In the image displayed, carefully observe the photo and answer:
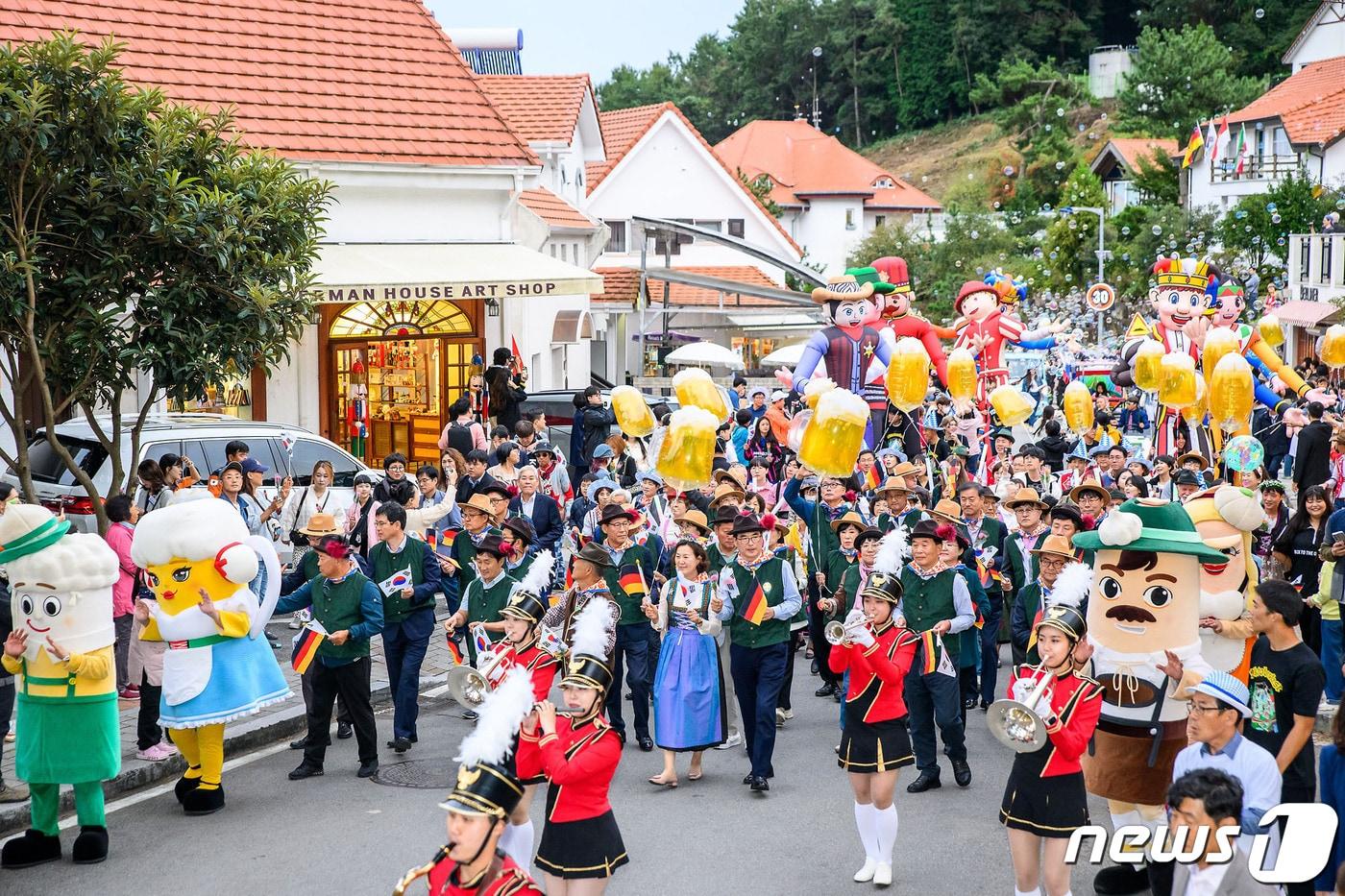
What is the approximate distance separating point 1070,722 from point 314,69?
57.1 feet

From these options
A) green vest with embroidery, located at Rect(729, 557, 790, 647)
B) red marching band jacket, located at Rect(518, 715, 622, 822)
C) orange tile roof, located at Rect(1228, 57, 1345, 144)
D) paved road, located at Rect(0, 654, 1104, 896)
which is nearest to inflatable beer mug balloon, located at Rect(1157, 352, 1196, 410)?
paved road, located at Rect(0, 654, 1104, 896)

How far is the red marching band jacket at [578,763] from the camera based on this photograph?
635 centimetres

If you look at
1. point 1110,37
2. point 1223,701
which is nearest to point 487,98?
point 1223,701

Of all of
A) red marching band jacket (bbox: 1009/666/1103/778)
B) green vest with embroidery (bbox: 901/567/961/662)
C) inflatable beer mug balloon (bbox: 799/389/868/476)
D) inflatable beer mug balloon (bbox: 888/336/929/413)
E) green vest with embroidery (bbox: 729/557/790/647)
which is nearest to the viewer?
red marching band jacket (bbox: 1009/666/1103/778)

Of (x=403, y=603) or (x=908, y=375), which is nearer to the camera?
(x=403, y=603)

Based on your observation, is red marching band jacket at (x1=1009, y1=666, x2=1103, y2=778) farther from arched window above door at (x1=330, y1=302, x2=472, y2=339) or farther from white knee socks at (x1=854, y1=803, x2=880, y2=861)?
arched window above door at (x1=330, y1=302, x2=472, y2=339)

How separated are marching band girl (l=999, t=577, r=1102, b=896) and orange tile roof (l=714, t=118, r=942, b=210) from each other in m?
55.3

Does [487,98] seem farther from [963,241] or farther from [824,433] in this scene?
[963,241]

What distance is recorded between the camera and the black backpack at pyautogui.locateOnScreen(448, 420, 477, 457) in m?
16.1

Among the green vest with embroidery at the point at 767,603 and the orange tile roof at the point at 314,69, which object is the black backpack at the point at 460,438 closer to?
the orange tile roof at the point at 314,69

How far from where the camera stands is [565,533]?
40.5ft

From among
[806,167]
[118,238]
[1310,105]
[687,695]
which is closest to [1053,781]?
[687,695]

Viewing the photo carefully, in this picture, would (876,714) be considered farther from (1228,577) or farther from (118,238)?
(118,238)

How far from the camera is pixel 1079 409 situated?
16828 mm
